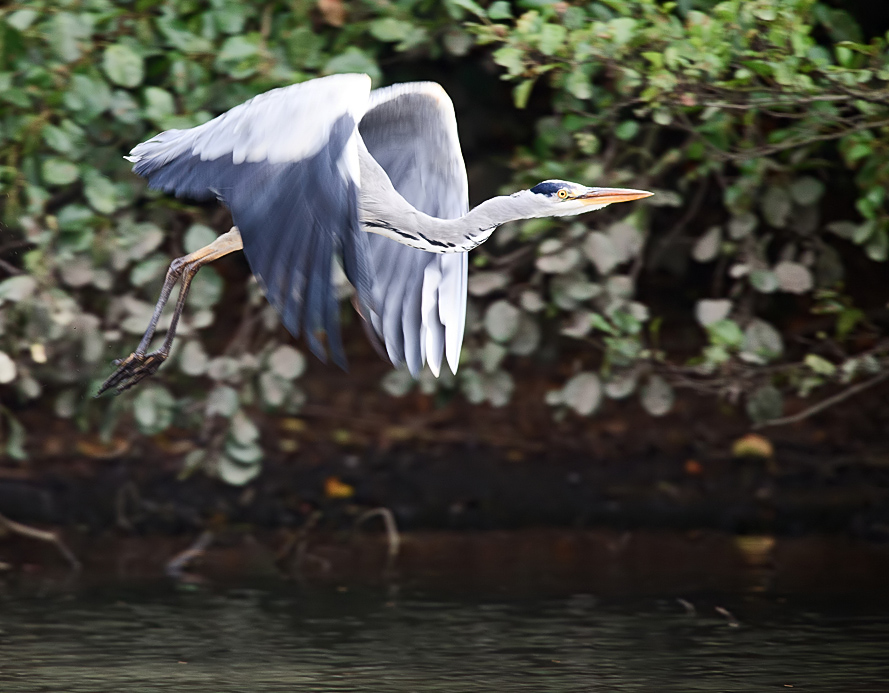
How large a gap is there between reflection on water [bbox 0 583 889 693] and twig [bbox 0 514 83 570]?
0.63 m

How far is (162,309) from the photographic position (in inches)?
214

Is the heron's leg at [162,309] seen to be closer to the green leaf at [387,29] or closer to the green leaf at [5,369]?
the green leaf at [5,369]

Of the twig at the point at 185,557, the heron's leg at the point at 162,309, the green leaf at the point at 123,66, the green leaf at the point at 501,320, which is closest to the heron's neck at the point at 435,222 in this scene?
the heron's leg at the point at 162,309

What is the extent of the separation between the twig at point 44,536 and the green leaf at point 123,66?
94.4 inches

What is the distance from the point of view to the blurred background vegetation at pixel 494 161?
5895 millimetres

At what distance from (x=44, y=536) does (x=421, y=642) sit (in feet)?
8.10

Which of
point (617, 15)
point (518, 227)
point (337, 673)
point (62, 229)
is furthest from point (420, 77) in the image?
point (337, 673)

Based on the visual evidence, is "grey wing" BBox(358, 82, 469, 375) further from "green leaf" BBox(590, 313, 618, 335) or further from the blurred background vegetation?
"green leaf" BBox(590, 313, 618, 335)

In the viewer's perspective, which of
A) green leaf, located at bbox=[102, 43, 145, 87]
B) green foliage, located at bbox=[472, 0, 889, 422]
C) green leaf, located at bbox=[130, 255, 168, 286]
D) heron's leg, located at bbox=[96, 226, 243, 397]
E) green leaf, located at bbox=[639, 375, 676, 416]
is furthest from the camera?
green leaf, located at bbox=[639, 375, 676, 416]

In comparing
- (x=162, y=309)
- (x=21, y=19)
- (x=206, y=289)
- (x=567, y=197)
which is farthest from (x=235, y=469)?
(x=567, y=197)

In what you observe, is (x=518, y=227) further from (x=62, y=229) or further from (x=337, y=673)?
(x=337, y=673)

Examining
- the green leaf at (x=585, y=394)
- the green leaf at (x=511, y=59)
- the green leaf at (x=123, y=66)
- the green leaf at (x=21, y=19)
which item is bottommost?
the green leaf at (x=585, y=394)

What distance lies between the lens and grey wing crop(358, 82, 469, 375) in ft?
18.9

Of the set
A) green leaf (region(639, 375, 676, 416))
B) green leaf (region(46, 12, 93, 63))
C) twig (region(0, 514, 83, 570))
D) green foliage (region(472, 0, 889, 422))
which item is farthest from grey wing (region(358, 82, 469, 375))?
twig (region(0, 514, 83, 570))
